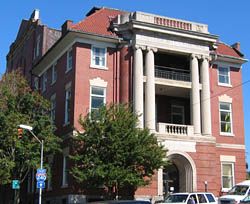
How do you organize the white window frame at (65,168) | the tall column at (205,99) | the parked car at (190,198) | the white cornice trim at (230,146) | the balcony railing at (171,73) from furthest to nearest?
1. the white cornice trim at (230,146)
2. the balcony railing at (171,73)
3. the tall column at (205,99)
4. the white window frame at (65,168)
5. the parked car at (190,198)

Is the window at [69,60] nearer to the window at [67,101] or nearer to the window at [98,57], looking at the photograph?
the window at [67,101]

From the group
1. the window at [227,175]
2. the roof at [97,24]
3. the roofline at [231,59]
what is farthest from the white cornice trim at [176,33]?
the window at [227,175]

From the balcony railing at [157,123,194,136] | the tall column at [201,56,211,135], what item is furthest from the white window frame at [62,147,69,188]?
the tall column at [201,56,211,135]

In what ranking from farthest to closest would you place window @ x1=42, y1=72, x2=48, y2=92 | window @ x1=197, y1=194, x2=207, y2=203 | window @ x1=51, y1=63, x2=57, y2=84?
window @ x1=42, y1=72, x2=48, y2=92 → window @ x1=51, y1=63, x2=57, y2=84 → window @ x1=197, y1=194, x2=207, y2=203

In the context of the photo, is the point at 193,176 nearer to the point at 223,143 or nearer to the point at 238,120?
the point at 223,143

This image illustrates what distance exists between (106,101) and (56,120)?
5.80m

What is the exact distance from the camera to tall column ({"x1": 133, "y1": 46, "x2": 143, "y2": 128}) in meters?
36.7

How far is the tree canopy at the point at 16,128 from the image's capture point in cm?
3381

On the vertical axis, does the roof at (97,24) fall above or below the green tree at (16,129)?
above

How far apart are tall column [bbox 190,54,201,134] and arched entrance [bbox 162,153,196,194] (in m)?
2.55

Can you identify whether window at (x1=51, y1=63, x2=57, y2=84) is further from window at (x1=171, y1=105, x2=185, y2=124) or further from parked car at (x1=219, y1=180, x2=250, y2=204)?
parked car at (x1=219, y1=180, x2=250, y2=204)

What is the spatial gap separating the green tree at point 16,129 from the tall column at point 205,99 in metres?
11.6

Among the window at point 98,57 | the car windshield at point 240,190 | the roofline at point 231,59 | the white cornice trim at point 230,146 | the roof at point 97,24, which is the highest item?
the roof at point 97,24

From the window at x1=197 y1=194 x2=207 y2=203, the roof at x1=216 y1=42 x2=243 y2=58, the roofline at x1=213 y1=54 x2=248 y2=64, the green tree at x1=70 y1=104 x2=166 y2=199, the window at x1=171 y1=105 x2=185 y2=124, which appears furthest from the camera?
the roof at x1=216 y1=42 x2=243 y2=58
